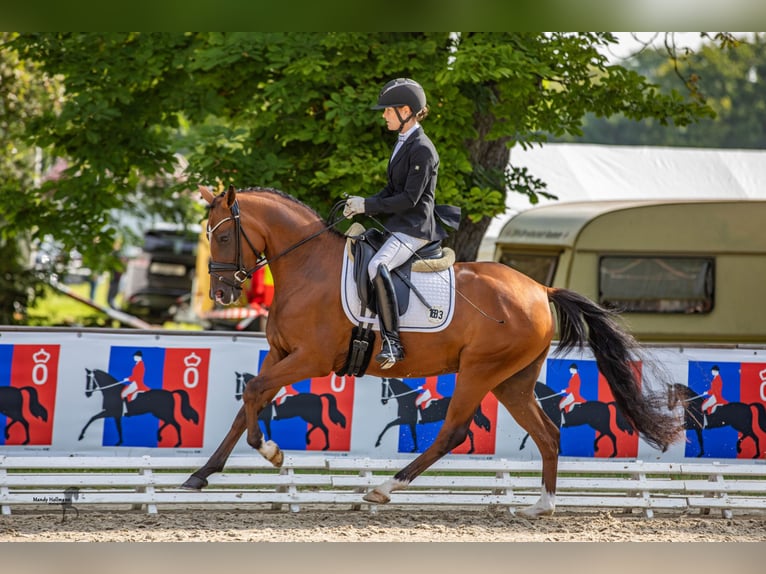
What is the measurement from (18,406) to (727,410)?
5.87 m

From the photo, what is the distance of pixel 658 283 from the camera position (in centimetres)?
1394

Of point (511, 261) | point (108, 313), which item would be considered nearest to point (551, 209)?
point (511, 261)

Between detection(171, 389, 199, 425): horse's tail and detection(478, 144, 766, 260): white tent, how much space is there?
31.4 ft

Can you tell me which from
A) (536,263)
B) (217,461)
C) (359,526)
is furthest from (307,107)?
(359,526)

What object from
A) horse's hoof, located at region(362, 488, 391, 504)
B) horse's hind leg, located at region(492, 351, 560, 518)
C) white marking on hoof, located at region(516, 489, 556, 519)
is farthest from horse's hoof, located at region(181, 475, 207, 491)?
white marking on hoof, located at region(516, 489, 556, 519)

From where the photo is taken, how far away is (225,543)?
6.50m

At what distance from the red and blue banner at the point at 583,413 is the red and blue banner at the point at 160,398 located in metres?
2.87

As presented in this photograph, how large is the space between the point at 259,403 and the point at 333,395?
163cm

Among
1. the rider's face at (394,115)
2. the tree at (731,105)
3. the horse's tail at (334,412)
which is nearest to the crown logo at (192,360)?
the horse's tail at (334,412)

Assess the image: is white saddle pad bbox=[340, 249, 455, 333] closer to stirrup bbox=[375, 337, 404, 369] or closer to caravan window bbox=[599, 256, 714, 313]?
stirrup bbox=[375, 337, 404, 369]

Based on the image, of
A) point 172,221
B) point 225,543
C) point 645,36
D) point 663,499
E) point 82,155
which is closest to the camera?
point 225,543

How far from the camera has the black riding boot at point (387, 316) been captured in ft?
23.0

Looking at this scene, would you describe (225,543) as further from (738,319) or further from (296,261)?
(738,319)

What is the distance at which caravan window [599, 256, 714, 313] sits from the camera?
13.9 meters
